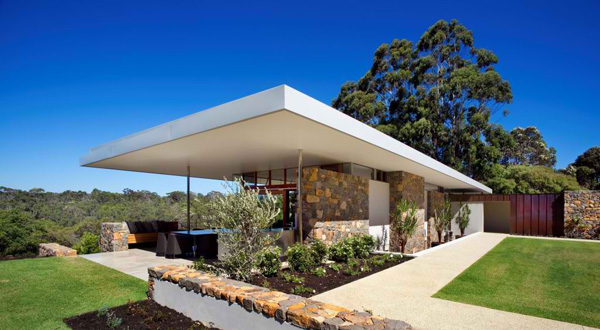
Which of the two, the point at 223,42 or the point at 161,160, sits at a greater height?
the point at 223,42

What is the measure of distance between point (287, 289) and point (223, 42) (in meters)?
10.3

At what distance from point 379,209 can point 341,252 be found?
12.8ft

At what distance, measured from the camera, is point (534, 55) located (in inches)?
738

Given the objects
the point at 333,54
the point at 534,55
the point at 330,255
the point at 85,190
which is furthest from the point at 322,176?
the point at 85,190

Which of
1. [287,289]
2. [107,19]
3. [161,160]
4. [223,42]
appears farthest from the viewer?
[223,42]

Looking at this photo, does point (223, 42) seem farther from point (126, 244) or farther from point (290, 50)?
point (126, 244)

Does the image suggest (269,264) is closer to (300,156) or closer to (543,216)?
(300,156)

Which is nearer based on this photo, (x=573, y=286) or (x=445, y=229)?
(x=573, y=286)

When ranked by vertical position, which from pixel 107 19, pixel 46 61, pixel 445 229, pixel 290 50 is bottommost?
pixel 445 229

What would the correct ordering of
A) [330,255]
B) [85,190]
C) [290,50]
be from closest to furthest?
[330,255]
[290,50]
[85,190]

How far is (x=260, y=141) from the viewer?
22.3 feet

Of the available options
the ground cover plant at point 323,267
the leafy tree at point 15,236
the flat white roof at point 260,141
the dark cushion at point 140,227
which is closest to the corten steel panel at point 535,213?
the flat white roof at point 260,141

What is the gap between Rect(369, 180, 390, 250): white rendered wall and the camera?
35.4 ft

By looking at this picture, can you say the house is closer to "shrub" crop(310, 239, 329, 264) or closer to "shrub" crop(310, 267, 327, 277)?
"shrub" crop(310, 239, 329, 264)
